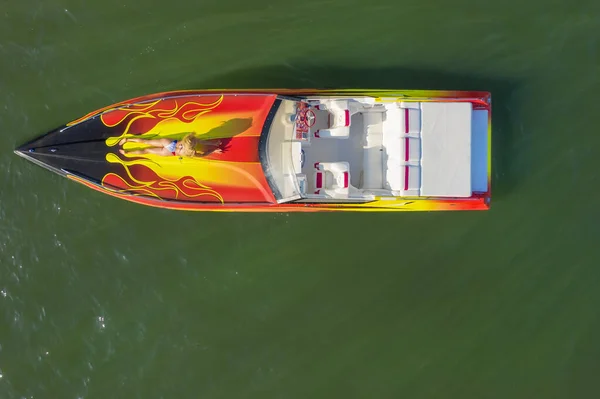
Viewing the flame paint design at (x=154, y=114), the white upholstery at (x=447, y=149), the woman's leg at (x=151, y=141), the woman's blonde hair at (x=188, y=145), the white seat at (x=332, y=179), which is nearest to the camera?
the white upholstery at (x=447, y=149)

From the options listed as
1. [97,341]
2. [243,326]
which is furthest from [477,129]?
[97,341]

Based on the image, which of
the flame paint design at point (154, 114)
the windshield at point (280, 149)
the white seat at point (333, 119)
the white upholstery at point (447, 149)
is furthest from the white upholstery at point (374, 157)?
the flame paint design at point (154, 114)

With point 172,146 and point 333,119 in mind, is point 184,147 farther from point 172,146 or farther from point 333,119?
point 333,119

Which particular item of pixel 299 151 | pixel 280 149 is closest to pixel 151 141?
pixel 280 149

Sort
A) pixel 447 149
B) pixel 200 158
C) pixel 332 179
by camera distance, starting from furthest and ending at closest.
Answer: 1. pixel 200 158
2. pixel 332 179
3. pixel 447 149

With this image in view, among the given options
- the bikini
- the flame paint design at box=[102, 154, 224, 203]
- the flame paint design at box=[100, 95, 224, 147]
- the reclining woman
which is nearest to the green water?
the flame paint design at box=[102, 154, 224, 203]

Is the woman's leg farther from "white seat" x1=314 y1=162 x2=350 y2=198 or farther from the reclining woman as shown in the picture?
"white seat" x1=314 y1=162 x2=350 y2=198

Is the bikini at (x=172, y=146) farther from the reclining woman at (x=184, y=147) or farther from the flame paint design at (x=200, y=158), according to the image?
the flame paint design at (x=200, y=158)
